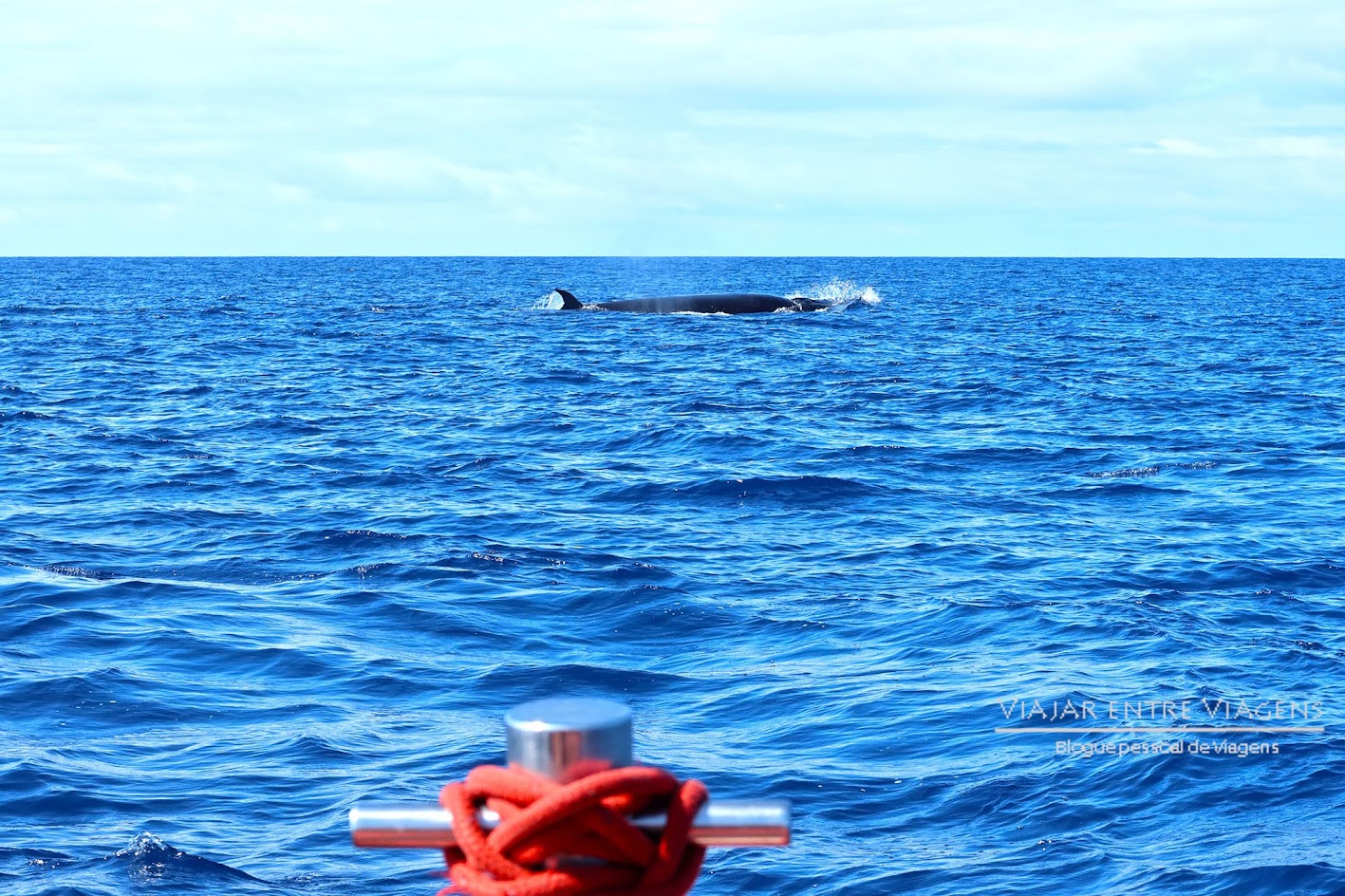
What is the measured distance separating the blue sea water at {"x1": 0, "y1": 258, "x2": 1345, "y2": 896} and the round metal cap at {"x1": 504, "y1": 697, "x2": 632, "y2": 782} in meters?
6.91

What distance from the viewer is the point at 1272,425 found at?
31.1 metres

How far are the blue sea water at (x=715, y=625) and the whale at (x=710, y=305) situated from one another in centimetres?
3175

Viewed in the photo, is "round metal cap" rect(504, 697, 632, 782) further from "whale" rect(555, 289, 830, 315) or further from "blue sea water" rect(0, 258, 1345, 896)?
"whale" rect(555, 289, 830, 315)

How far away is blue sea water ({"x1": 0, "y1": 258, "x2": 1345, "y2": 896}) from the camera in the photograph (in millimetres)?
9797

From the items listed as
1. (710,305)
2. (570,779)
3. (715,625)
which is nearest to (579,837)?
(570,779)

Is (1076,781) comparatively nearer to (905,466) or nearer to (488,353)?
(905,466)

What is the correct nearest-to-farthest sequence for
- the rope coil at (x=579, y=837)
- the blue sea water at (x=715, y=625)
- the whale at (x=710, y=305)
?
the rope coil at (x=579, y=837) → the blue sea water at (x=715, y=625) → the whale at (x=710, y=305)

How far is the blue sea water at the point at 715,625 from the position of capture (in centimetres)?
980

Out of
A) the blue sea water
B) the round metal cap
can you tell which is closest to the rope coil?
the round metal cap

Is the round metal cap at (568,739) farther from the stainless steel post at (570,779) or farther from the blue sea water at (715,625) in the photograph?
the blue sea water at (715,625)

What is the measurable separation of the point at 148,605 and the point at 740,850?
860cm

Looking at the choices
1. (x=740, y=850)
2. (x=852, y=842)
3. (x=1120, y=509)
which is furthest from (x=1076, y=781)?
(x=1120, y=509)

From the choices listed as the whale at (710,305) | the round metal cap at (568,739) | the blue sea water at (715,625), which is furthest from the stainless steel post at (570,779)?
the whale at (710,305)

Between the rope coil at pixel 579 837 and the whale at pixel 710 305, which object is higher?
the whale at pixel 710 305
